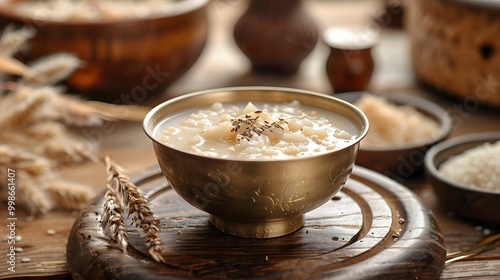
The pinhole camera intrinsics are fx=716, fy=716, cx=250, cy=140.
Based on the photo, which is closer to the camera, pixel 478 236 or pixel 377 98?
pixel 478 236

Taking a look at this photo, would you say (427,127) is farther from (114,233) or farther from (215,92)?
(114,233)

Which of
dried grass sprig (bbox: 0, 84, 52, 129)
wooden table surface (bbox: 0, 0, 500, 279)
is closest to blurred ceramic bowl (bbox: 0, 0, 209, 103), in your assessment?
wooden table surface (bbox: 0, 0, 500, 279)

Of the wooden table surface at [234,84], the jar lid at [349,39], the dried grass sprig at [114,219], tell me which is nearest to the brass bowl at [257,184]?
the dried grass sprig at [114,219]

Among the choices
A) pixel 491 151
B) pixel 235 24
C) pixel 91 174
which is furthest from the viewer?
pixel 235 24

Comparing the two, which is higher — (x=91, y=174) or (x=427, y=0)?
(x=427, y=0)

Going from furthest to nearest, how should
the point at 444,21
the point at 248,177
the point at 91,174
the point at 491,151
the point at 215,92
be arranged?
the point at 444,21, the point at 91,174, the point at 491,151, the point at 215,92, the point at 248,177

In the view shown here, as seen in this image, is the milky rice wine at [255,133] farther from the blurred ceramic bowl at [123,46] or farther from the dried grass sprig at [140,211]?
the blurred ceramic bowl at [123,46]

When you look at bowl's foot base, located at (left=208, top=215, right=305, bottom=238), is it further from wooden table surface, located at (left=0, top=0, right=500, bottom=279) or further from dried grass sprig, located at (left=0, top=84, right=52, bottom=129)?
dried grass sprig, located at (left=0, top=84, right=52, bottom=129)

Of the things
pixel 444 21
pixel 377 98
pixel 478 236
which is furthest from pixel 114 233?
pixel 444 21

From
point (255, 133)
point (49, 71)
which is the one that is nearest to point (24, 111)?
point (49, 71)
